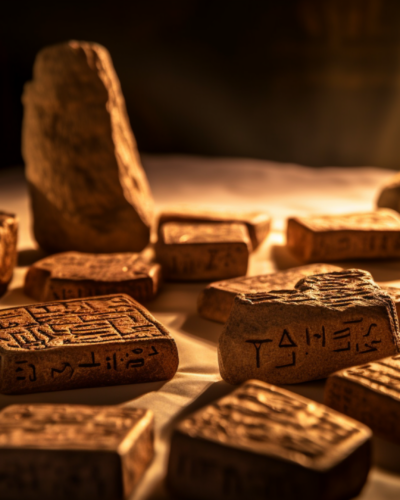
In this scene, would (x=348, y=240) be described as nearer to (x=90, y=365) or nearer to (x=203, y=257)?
(x=203, y=257)

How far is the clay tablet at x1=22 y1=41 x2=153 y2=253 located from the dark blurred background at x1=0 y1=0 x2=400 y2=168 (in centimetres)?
318

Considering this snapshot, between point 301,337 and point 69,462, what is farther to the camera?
point 301,337

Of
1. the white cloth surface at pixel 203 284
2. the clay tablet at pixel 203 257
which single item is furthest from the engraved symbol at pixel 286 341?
the clay tablet at pixel 203 257

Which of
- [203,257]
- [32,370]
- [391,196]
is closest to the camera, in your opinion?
[32,370]

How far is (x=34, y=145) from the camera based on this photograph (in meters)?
3.57

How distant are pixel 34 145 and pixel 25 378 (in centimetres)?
193

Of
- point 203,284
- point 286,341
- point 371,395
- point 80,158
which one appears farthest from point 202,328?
point 80,158

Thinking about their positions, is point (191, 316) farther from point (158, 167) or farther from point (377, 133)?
point (377, 133)

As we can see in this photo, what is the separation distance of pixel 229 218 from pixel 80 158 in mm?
A: 913

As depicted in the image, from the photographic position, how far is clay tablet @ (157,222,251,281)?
120 inches

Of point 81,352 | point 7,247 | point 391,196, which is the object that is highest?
point 391,196

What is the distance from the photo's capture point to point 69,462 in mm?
1410

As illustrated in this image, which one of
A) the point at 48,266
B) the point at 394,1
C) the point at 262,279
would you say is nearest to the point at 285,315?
the point at 262,279

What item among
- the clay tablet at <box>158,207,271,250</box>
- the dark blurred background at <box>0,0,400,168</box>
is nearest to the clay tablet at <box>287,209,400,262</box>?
the clay tablet at <box>158,207,271,250</box>
